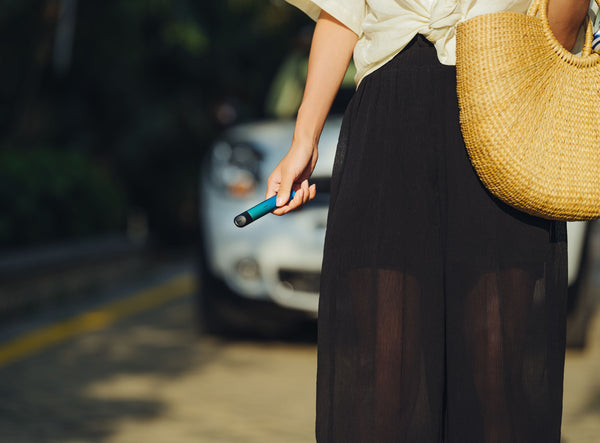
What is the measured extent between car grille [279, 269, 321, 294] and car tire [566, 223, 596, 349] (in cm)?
127

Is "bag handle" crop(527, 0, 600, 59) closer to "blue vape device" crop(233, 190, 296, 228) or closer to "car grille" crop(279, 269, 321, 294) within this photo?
"blue vape device" crop(233, 190, 296, 228)

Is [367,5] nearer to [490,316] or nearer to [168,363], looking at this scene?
[490,316]

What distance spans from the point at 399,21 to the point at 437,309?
521mm

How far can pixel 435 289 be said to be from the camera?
172cm

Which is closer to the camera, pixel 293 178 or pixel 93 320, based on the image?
pixel 293 178

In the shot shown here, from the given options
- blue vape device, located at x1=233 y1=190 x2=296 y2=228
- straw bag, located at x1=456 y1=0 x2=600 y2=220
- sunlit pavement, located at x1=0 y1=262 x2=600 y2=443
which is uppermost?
straw bag, located at x1=456 y1=0 x2=600 y2=220

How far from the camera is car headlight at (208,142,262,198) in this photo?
5.27 metres

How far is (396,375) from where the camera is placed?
1.72 meters

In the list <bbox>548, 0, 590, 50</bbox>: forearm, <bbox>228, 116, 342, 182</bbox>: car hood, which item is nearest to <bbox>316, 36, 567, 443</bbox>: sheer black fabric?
<bbox>548, 0, 590, 50</bbox>: forearm

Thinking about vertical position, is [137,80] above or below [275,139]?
above

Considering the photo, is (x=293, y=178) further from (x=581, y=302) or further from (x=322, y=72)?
(x=581, y=302)

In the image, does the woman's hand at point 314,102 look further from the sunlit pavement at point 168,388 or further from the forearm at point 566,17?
the sunlit pavement at point 168,388

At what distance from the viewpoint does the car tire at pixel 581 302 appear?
16.4 feet

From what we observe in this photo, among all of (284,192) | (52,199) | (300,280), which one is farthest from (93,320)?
(284,192)
